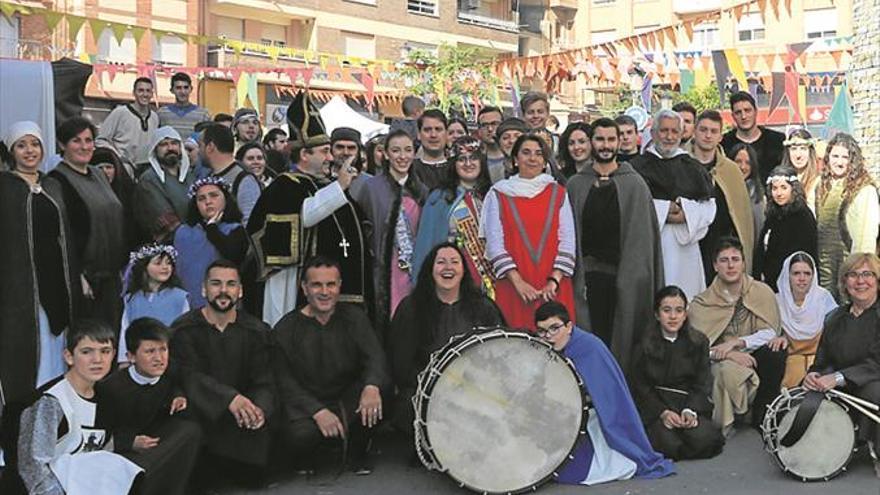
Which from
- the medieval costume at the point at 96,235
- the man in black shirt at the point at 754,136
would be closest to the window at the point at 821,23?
the man in black shirt at the point at 754,136

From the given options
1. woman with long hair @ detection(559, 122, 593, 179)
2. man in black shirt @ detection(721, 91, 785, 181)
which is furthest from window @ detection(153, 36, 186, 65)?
woman with long hair @ detection(559, 122, 593, 179)

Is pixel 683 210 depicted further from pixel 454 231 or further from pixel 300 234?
pixel 300 234

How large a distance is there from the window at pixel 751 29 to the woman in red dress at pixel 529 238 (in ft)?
120

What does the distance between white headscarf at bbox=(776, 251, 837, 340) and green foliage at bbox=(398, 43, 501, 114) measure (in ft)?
73.8

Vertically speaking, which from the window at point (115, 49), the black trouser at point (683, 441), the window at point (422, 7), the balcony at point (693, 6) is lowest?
the black trouser at point (683, 441)

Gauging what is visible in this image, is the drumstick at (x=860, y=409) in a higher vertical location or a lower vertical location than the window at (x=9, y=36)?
lower

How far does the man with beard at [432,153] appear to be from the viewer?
650 cm

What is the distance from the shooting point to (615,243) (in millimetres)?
6539

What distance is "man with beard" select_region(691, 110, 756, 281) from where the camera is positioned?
7074mm

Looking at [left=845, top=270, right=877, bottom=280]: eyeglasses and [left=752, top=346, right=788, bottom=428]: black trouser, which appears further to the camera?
[left=752, top=346, right=788, bottom=428]: black trouser

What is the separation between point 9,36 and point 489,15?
23275 millimetres

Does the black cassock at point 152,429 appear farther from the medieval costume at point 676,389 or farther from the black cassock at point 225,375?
the medieval costume at point 676,389

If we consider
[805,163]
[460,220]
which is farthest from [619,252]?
[805,163]

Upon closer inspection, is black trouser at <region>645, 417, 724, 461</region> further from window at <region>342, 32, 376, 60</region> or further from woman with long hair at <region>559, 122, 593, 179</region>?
window at <region>342, 32, 376, 60</region>
